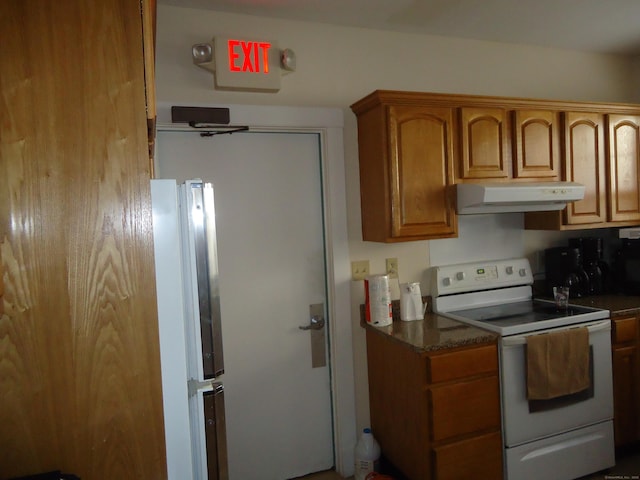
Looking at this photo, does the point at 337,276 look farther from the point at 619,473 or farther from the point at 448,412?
the point at 619,473

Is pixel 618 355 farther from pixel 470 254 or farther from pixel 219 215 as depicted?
pixel 219 215

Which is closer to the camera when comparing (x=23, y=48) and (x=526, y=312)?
(x=23, y=48)

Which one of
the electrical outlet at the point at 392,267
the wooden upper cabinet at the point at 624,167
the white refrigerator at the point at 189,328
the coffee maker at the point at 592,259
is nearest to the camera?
the white refrigerator at the point at 189,328

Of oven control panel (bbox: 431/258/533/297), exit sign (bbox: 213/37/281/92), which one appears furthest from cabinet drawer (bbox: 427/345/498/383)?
exit sign (bbox: 213/37/281/92)

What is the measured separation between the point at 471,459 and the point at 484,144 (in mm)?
1637

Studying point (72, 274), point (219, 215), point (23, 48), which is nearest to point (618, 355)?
point (219, 215)

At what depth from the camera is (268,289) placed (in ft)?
7.88

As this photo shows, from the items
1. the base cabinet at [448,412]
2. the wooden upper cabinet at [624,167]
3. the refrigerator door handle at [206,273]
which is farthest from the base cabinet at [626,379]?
the refrigerator door handle at [206,273]

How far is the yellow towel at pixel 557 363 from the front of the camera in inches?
83.4

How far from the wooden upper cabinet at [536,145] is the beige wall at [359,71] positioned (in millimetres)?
406

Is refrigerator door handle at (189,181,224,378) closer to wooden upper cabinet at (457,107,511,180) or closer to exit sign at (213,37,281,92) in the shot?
exit sign at (213,37,281,92)

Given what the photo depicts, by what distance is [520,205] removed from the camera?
2.47 meters

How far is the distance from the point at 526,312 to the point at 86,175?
92.3 inches

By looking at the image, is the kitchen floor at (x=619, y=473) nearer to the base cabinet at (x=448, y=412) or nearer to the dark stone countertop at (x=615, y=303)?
the base cabinet at (x=448, y=412)
